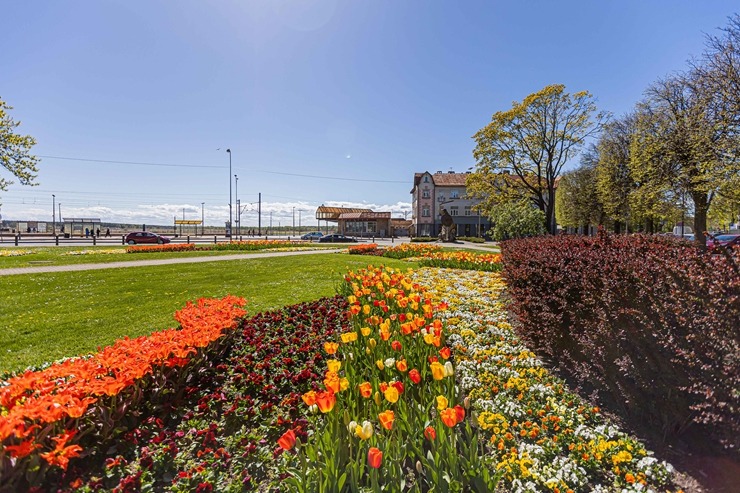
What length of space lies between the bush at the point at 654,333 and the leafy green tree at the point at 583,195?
35.7 m

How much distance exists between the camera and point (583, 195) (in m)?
36.7

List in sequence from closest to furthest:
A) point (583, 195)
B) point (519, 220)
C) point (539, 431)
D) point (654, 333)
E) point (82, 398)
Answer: point (82, 398), point (654, 333), point (539, 431), point (519, 220), point (583, 195)

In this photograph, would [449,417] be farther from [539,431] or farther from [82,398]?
Answer: [82,398]

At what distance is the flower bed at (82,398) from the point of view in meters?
2.28

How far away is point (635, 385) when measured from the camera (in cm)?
336

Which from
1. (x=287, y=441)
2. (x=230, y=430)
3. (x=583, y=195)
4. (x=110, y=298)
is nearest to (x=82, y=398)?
(x=230, y=430)

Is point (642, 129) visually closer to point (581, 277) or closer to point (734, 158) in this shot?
point (734, 158)

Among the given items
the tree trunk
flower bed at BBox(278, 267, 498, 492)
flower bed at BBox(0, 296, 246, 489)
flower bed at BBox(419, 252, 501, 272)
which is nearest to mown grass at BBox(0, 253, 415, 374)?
flower bed at BBox(0, 296, 246, 489)

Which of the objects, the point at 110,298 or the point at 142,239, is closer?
the point at 110,298

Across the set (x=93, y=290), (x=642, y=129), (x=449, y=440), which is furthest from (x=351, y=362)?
(x=642, y=129)

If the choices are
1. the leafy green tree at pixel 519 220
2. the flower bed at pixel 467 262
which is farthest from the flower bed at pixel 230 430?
the leafy green tree at pixel 519 220

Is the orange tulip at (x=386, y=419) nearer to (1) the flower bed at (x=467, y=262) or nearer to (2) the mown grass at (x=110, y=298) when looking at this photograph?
(2) the mown grass at (x=110, y=298)

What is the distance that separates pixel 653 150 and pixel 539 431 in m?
24.7

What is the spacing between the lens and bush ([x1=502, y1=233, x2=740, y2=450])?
2480 millimetres
